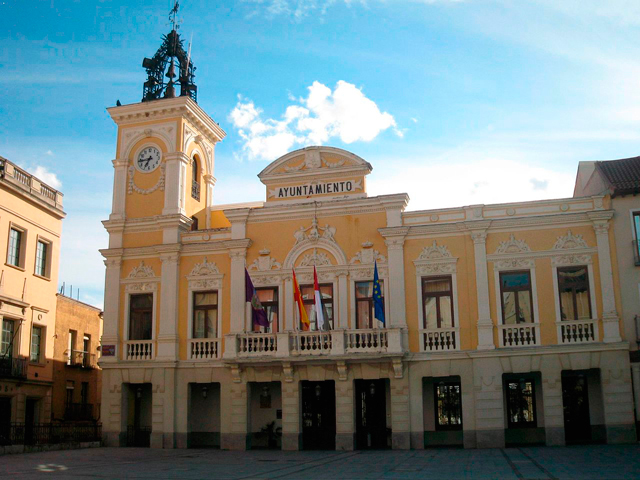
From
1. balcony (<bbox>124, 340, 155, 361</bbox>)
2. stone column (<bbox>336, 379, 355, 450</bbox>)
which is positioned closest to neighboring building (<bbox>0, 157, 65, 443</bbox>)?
balcony (<bbox>124, 340, 155, 361</bbox>)

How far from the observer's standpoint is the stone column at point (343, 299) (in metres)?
26.6

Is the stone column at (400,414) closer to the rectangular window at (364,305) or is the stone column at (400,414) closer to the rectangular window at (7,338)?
the rectangular window at (364,305)

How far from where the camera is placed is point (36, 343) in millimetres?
30703

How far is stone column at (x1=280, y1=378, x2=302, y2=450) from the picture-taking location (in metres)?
25.8

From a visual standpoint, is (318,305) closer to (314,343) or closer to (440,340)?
(314,343)

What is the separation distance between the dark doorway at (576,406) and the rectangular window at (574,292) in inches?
96.6

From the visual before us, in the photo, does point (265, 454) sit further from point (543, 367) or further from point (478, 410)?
point (543, 367)

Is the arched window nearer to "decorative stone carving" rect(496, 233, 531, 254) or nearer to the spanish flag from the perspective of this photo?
the spanish flag

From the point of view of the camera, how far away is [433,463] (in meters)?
19.2

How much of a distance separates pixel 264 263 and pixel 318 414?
20.6 ft

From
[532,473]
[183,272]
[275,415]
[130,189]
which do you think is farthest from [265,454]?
[130,189]

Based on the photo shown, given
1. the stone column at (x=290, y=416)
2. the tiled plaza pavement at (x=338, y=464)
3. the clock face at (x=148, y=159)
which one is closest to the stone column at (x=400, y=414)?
the tiled plaza pavement at (x=338, y=464)

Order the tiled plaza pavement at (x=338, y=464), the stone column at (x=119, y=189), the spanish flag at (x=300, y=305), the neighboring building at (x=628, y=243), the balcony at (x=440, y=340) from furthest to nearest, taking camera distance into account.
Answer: the stone column at (x=119, y=189) → the spanish flag at (x=300, y=305) → the balcony at (x=440, y=340) → the neighboring building at (x=628, y=243) → the tiled plaza pavement at (x=338, y=464)

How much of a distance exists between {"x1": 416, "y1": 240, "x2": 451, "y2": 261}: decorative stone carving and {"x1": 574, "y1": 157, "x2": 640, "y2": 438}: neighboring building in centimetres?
591
